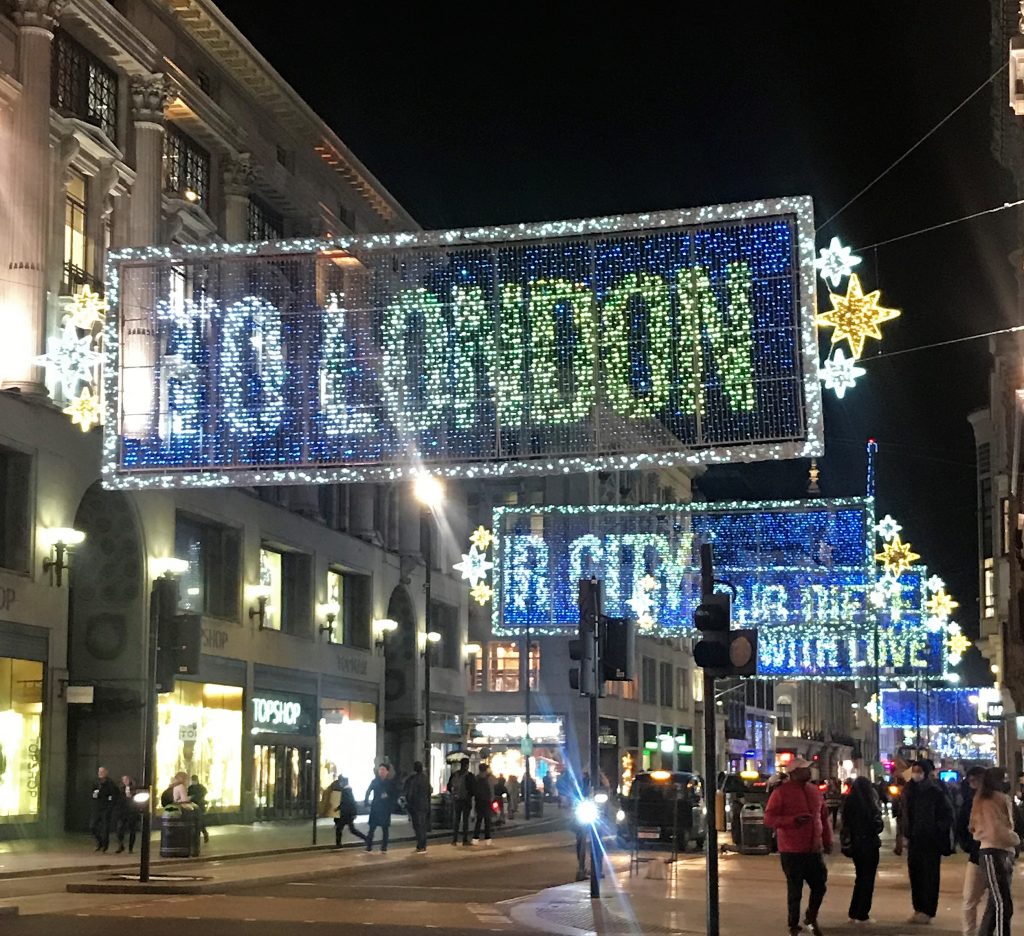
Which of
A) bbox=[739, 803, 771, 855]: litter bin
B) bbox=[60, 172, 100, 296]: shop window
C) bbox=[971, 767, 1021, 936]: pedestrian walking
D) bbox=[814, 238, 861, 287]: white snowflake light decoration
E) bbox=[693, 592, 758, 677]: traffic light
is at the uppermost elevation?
bbox=[60, 172, 100, 296]: shop window

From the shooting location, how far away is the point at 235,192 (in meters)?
47.1

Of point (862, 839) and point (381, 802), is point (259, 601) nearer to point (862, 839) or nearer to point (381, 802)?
point (381, 802)

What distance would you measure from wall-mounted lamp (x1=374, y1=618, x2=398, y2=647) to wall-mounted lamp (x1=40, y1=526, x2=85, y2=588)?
21107mm

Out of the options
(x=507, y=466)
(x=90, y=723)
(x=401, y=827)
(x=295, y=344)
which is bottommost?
(x=401, y=827)

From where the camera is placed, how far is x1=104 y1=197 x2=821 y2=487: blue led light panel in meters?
16.6

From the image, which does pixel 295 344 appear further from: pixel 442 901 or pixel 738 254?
pixel 442 901

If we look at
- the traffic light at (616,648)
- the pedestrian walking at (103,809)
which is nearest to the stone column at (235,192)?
the pedestrian walking at (103,809)

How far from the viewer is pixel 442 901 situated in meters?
21.3

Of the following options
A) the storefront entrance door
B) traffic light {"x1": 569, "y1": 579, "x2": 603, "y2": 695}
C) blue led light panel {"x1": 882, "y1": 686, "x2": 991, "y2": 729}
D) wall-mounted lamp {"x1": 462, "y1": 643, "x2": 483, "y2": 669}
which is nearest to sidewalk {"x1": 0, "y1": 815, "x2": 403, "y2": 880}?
the storefront entrance door

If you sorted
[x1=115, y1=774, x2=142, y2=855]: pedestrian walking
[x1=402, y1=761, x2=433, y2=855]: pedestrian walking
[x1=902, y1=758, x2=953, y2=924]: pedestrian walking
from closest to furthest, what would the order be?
[x1=902, y1=758, x2=953, y2=924]: pedestrian walking < [x1=115, y1=774, x2=142, y2=855]: pedestrian walking < [x1=402, y1=761, x2=433, y2=855]: pedestrian walking

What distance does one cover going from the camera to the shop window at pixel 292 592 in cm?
4988

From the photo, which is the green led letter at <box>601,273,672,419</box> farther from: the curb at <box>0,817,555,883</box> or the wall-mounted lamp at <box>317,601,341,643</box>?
the wall-mounted lamp at <box>317,601,341,643</box>

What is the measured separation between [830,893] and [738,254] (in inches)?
406

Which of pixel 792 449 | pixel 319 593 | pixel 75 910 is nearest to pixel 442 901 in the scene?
pixel 75 910
